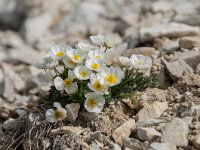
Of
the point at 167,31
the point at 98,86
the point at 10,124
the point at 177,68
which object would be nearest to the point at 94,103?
the point at 98,86

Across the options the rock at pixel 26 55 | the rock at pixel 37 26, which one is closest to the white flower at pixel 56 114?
Answer: the rock at pixel 26 55

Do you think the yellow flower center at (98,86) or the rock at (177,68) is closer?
the yellow flower center at (98,86)

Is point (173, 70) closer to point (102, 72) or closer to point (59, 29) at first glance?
point (102, 72)

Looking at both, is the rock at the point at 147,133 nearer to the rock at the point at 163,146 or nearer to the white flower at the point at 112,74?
the rock at the point at 163,146

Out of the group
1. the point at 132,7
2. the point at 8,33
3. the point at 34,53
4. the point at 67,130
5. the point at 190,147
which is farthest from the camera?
the point at 8,33

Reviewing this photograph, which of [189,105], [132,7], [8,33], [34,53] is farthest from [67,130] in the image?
[8,33]

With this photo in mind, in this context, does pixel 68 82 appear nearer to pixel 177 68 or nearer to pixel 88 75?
pixel 88 75

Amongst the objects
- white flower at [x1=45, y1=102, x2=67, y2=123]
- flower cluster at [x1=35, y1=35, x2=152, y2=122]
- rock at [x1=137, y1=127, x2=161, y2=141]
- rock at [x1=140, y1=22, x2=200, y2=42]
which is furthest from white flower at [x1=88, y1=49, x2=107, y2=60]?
rock at [x1=140, y1=22, x2=200, y2=42]
